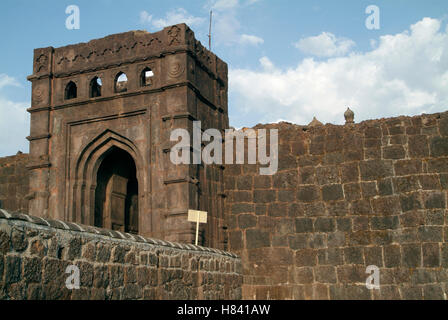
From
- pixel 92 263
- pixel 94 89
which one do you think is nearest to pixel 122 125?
pixel 94 89

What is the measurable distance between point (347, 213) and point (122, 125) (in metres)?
5.30

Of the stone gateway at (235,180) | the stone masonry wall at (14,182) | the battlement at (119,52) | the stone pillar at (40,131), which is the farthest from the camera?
the stone masonry wall at (14,182)

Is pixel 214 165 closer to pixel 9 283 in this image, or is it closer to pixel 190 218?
pixel 190 218

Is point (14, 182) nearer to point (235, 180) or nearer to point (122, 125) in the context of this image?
point (122, 125)

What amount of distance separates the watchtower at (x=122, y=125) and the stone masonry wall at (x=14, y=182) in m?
2.21

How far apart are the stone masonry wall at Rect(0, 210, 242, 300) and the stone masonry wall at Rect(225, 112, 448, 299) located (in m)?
3.34

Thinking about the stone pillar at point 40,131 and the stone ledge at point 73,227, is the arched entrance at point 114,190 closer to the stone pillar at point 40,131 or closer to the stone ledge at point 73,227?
the stone pillar at point 40,131

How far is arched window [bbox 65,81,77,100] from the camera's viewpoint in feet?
43.0

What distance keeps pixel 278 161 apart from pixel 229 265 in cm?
294

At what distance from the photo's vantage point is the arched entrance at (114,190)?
13.2 metres

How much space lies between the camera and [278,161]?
1265 cm

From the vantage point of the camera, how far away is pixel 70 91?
1334cm

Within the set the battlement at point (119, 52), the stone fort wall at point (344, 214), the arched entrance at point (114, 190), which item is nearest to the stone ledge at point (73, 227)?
the stone fort wall at point (344, 214)
